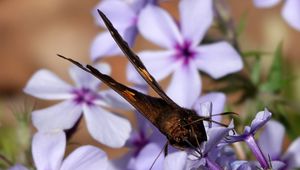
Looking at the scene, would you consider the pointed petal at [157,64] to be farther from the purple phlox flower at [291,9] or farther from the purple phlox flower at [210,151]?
the purple phlox flower at [210,151]

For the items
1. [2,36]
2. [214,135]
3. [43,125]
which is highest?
[2,36]

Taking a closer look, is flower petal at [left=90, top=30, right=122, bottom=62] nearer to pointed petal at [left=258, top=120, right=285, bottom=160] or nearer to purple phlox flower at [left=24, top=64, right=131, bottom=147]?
purple phlox flower at [left=24, top=64, right=131, bottom=147]

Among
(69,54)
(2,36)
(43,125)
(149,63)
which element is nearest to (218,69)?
(149,63)

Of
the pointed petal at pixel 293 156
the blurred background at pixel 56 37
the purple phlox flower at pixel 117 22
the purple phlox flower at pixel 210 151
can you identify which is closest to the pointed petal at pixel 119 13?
the purple phlox flower at pixel 117 22

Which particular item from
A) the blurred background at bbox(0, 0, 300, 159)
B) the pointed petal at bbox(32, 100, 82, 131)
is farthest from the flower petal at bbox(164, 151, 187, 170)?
the blurred background at bbox(0, 0, 300, 159)

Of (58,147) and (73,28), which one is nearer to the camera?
(58,147)

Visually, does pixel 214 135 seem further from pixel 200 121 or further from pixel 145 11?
pixel 145 11
